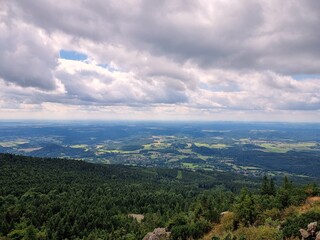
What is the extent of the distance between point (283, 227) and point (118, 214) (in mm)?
96782

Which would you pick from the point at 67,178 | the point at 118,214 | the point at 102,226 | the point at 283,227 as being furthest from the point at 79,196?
the point at 283,227

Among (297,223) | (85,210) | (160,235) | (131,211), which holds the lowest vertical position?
(131,211)

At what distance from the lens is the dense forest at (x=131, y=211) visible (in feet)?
152

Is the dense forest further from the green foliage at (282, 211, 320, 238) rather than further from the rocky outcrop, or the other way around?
the rocky outcrop

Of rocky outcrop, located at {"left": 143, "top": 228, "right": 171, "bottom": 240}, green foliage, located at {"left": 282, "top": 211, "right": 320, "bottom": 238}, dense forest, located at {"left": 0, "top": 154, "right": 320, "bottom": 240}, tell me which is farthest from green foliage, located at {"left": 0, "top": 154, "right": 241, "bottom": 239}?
green foliage, located at {"left": 282, "top": 211, "right": 320, "bottom": 238}

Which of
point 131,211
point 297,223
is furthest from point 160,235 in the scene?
point 131,211

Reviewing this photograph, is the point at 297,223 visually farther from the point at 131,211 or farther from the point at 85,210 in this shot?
the point at 131,211

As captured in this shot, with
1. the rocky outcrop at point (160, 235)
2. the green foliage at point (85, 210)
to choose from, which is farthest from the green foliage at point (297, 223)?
the rocky outcrop at point (160, 235)

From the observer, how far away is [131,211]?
13638 centimetres

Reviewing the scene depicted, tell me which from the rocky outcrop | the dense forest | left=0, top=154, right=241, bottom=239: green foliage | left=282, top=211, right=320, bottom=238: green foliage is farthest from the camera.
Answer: left=0, top=154, right=241, bottom=239: green foliage

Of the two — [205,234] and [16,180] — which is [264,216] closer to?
[205,234]

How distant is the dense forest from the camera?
46375 millimetres

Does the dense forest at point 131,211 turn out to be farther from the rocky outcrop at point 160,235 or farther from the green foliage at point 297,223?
the rocky outcrop at point 160,235

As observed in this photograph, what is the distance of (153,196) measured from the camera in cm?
16100
